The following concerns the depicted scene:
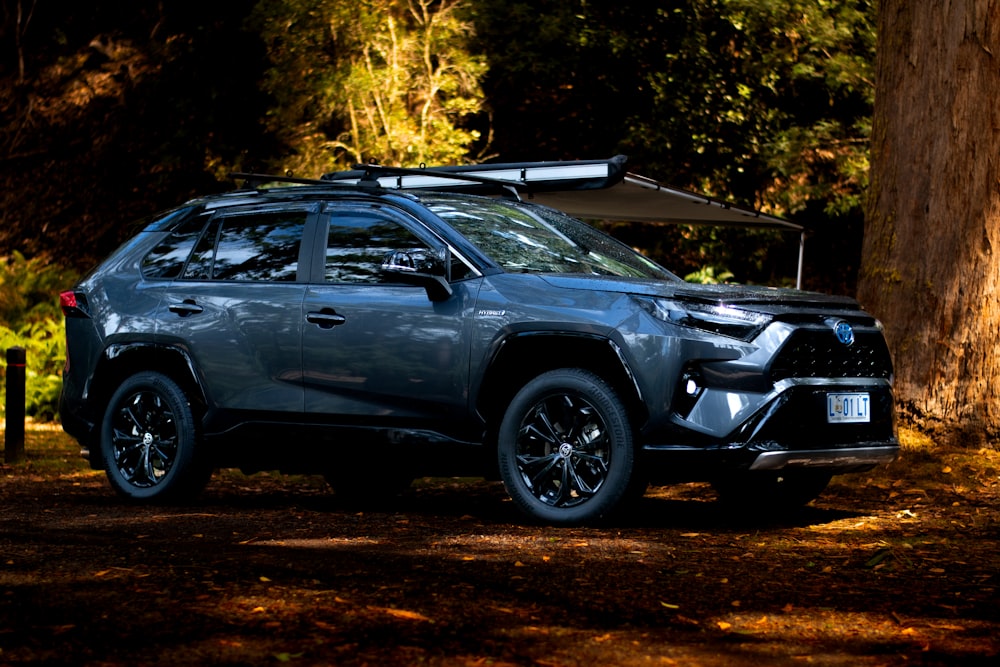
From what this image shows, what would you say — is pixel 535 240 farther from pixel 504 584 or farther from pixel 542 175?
pixel 504 584

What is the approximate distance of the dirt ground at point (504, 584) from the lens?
444 centimetres

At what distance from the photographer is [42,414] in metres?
16.1

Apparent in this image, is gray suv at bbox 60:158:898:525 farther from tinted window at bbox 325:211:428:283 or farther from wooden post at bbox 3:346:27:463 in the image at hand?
wooden post at bbox 3:346:27:463

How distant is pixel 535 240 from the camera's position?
26.4 ft

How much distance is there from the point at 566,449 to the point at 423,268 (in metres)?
1.29

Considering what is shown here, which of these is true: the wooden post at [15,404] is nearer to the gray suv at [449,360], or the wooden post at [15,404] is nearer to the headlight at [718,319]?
the gray suv at [449,360]

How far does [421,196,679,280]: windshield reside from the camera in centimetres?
782

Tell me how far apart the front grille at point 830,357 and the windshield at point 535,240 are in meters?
1.11

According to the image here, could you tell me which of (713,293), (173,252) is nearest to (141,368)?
(173,252)

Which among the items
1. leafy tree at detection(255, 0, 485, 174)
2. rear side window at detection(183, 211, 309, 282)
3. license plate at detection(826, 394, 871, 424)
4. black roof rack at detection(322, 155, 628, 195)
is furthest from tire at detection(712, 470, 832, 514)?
leafy tree at detection(255, 0, 485, 174)

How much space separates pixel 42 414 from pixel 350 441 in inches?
363

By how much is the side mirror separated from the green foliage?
9.30 m

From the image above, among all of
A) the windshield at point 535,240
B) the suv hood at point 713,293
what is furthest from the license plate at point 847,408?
the windshield at point 535,240

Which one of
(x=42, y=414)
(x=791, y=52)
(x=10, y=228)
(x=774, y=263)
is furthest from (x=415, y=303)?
(x=10, y=228)
